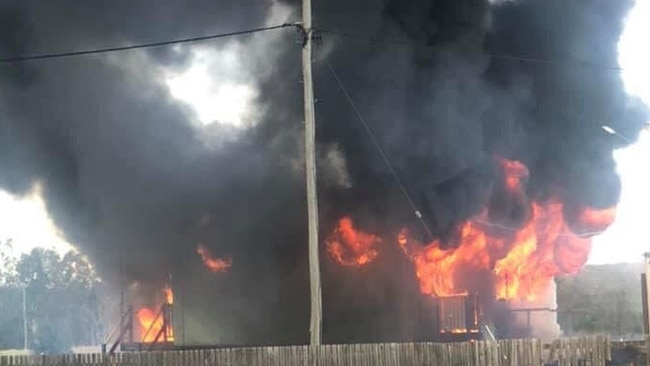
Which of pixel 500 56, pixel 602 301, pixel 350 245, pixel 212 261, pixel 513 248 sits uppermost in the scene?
pixel 500 56

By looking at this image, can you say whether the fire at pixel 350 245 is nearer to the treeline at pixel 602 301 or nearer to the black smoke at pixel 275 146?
the black smoke at pixel 275 146

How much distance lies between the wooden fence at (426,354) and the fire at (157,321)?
1417 cm

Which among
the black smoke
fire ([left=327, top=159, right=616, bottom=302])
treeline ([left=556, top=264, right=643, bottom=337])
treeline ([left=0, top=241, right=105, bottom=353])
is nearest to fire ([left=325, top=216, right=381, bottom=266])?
fire ([left=327, top=159, right=616, bottom=302])

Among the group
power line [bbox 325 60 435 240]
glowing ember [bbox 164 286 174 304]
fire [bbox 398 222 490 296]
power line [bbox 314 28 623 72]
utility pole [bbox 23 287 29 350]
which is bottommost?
utility pole [bbox 23 287 29 350]

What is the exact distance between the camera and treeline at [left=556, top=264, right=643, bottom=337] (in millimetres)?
49500

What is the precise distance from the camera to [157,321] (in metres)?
30.3

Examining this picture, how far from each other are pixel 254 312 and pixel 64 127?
27.8 ft

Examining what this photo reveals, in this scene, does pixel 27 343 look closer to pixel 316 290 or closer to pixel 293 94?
pixel 293 94

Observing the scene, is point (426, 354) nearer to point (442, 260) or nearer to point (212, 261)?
point (442, 260)

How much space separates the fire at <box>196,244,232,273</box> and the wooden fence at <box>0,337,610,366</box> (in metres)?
12.5

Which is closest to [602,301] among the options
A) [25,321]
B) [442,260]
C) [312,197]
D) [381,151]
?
[442,260]

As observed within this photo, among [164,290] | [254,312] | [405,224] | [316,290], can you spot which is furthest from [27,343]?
[316,290]

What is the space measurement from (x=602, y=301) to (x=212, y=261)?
35.8 meters

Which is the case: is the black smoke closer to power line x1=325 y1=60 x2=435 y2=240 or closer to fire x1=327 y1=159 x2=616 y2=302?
power line x1=325 y1=60 x2=435 y2=240
